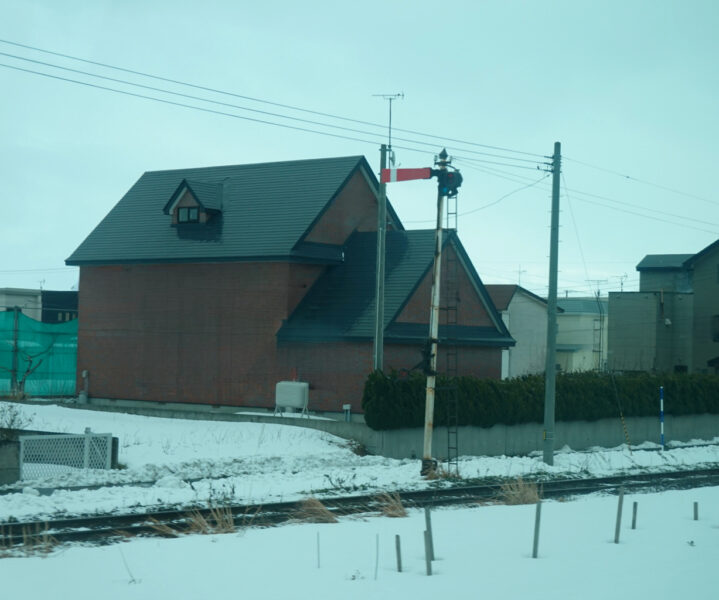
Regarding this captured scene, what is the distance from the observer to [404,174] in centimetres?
2452

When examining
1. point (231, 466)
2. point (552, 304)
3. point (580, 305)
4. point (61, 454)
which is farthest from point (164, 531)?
point (580, 305)

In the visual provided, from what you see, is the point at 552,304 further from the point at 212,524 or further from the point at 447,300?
the point at 212,524

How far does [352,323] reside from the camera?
108 feet

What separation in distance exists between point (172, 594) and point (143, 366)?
28091 millimetres

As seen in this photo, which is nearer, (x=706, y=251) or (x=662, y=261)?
(x=706, y=251)

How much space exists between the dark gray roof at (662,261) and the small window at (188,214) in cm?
4508

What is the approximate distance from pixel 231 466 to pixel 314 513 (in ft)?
23.3

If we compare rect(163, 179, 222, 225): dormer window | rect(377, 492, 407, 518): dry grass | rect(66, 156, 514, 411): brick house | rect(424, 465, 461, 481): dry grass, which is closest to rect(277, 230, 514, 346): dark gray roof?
rect(66, 156, 514, 411): brick house

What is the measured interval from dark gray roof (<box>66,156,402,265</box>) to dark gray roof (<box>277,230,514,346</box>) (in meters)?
2.16

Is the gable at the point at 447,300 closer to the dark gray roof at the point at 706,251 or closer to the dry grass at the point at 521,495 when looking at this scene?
the dry grass at the point at 521,495

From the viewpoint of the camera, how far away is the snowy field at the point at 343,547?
1117 centimetres

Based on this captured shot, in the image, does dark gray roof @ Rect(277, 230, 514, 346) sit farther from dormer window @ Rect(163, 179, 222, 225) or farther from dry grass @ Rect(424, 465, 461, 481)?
dry grass @ Rect(424, 465, 461, 481)

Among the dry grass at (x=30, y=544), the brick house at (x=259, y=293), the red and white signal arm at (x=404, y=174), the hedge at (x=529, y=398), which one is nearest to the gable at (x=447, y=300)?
the brick house at (x=259, y=293)

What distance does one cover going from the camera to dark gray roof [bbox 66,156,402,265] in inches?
1410
